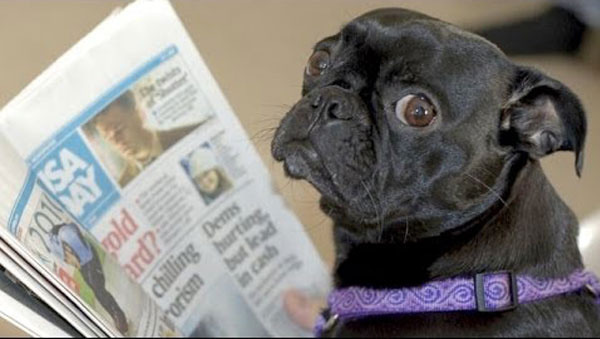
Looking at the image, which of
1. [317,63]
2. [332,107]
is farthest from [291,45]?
[332,107]

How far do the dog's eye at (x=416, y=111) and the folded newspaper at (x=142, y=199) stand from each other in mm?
307

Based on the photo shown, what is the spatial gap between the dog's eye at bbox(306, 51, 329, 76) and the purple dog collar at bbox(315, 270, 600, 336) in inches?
10.1

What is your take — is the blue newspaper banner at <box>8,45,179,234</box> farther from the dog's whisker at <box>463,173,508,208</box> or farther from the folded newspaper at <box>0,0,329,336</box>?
the dog's whisker at <box>463,173,508,208</box>

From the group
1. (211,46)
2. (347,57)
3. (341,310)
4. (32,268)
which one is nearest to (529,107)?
(347,57)

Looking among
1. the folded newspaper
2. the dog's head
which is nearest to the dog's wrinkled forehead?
the dog's head

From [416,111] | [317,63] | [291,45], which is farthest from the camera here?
[291,45]

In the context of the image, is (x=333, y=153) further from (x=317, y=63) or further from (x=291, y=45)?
(x=291, y=45)

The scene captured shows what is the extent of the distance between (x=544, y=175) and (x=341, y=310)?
0.90 feet

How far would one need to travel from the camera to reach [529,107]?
0.98 metres

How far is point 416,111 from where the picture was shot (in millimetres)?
932

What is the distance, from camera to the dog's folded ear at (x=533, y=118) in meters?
0.96

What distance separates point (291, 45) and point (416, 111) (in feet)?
1.96

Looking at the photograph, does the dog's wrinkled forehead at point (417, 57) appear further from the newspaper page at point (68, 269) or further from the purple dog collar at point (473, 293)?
the newspaper page at point (68, 269)

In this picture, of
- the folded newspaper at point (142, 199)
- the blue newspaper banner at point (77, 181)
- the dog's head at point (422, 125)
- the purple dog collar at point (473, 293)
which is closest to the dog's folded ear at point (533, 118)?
the dog's head at point (422, 125)
